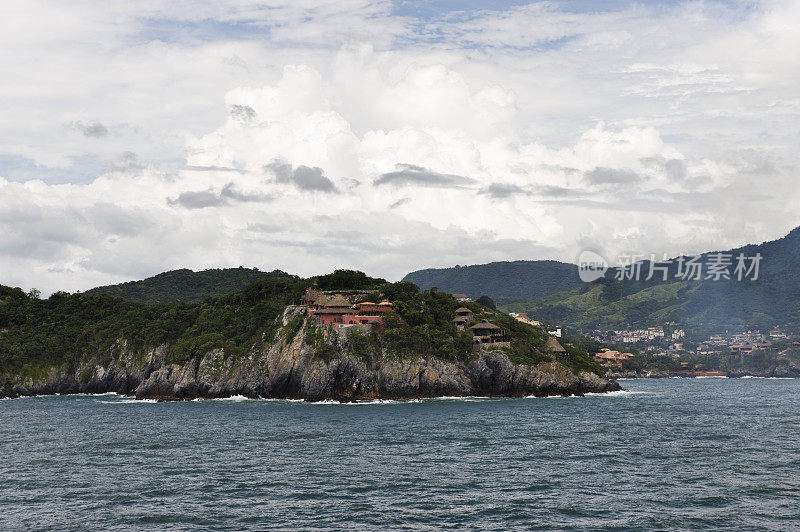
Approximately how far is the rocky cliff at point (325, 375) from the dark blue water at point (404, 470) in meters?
18.8

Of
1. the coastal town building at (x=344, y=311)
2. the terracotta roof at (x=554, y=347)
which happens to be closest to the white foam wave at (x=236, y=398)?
the coastal town building at (x=344, y=311)

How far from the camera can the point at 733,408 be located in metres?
98.9

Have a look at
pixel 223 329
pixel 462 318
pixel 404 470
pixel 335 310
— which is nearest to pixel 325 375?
pixel 335 310

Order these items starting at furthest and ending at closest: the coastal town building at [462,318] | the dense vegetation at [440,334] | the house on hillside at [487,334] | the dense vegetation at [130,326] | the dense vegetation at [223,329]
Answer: the dense vegetation at [130,326]
the coastal town building at [462,318]
the house on hillside at [487,334]
the dense vegetation at [223,329]
the dense vegetation at [440,334]

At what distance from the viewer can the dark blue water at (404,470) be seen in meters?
38.4

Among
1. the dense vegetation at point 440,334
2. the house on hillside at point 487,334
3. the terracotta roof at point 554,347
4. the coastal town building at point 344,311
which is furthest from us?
the terracotta roof at point 554,347

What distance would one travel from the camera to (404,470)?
5109 cm

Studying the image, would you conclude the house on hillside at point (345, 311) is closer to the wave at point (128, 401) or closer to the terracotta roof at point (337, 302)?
the terracotta roof at point (337, 302)

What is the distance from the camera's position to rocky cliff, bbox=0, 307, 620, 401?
357ft

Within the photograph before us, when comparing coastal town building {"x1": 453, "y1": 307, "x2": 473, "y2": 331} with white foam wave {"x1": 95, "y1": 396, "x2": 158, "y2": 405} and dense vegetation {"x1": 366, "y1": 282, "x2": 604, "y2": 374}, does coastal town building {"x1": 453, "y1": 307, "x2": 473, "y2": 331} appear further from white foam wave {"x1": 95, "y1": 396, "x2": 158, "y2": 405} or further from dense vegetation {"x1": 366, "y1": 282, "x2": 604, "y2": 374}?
white foam wave {"x1": 95, "y1": 396, "x2": 158, "y2": 405}

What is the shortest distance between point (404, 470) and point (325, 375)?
58.5 metres

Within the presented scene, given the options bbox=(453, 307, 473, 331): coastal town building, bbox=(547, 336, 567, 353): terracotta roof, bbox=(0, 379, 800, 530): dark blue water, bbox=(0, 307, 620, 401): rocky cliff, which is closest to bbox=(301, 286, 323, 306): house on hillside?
bbox=(0, 307, 620, 401): rocky cliff

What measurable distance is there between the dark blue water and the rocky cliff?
1883cm

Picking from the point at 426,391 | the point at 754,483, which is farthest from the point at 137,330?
the point at 754,483
